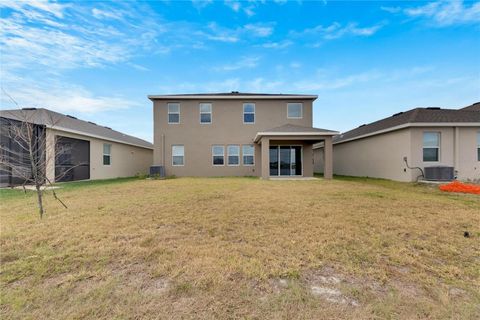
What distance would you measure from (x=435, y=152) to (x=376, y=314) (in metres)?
14.0

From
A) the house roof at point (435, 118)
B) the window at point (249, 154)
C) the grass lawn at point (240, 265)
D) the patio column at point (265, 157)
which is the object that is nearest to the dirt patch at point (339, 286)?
the grass lawn at point (240, 265)

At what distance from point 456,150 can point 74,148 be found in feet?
72.2

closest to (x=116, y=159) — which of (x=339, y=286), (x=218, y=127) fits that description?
(x=218, y=127)

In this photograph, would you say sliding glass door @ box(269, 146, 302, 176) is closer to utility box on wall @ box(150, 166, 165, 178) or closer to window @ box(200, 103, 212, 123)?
window @ box(200, 103, 212, 123)

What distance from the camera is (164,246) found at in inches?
131

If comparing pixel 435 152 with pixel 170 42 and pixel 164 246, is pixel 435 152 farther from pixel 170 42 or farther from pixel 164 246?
pixel 170 42

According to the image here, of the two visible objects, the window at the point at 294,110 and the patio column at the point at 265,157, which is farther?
the window at the point at 294,110

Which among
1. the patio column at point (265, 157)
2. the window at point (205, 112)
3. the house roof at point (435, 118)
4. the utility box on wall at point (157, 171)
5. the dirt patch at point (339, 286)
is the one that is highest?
the window at point (205, 112)

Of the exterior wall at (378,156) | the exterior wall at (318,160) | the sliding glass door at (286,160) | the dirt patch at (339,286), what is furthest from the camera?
the exterior wall at (318,160)

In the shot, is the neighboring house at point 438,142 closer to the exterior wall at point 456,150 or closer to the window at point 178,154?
the exterior wall at point 456,150

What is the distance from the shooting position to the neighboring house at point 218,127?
51.3 ft

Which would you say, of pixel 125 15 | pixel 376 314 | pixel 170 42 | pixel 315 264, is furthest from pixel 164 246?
pixel 170 42

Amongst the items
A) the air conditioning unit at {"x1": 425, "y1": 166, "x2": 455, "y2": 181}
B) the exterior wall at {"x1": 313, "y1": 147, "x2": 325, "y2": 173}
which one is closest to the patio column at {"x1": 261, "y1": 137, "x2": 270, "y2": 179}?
the air conditioning unit at {"x1": 425, "y1": 166, "x2": 455, "y2": 181}

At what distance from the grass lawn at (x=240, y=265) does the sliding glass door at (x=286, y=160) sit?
996cm
